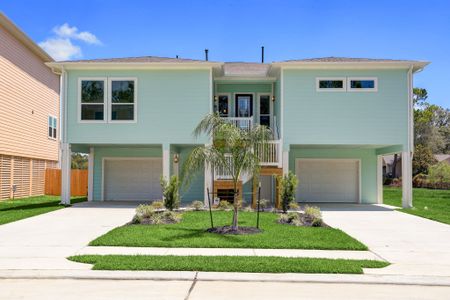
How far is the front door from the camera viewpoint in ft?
64.3

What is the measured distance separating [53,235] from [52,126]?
59.7 ft

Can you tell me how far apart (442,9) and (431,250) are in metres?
7.08

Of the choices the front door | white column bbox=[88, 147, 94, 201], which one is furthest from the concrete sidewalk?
white column bbox=[88, 147, 94, 201]

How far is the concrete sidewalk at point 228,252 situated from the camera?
7.89 meters

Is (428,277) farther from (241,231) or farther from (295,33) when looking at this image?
Answer: (295,33)

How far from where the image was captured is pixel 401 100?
16.6 m

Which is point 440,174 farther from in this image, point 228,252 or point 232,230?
point 228,252

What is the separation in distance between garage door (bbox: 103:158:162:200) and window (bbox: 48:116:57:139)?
7.74 meters

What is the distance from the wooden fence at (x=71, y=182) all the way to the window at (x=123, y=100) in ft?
30.9

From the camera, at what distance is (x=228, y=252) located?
8.09 meters

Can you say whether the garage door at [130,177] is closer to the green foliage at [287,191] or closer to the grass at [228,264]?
the green foliage at [287,191]

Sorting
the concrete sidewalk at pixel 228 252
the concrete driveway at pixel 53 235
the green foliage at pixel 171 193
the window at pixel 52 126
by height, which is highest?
the window at pixel 52 126

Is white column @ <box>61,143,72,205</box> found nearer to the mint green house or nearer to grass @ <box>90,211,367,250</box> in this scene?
the mint green house

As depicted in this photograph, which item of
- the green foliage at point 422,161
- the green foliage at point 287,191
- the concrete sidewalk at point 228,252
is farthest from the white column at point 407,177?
the green foliage at point 422,161
